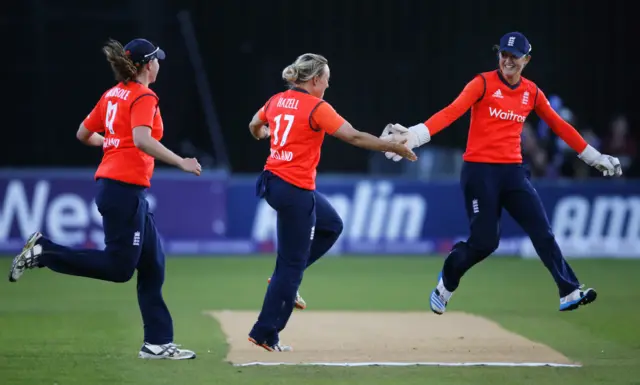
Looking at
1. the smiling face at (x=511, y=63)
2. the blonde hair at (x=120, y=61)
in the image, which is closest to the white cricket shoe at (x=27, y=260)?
the blonde hair at (x=120, y=61)

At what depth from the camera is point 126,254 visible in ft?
28.9

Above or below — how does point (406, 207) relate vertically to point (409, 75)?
below

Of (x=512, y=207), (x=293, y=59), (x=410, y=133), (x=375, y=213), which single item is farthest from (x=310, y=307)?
(x=293, y=59)

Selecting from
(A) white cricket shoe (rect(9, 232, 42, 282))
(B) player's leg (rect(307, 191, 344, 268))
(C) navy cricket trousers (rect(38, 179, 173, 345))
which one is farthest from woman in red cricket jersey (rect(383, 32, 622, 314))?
(A) white cricket shoe (rect(9, 232, 42, 282))

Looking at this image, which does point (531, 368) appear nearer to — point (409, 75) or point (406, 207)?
point (406, 207)

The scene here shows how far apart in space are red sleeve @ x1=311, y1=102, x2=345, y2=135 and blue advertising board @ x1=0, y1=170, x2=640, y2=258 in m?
9.97

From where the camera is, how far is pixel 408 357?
912cm

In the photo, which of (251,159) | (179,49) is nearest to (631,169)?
(251,159)

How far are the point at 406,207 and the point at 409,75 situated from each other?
2.37 meters

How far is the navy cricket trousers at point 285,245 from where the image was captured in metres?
9.09

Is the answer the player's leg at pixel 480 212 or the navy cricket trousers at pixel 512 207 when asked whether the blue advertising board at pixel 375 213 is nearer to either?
the player's leg at pixel 480 212

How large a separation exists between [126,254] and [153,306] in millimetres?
486

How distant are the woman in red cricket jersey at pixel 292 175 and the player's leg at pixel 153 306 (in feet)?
2.03

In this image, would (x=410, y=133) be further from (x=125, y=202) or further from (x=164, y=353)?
(x=164, y=353)
